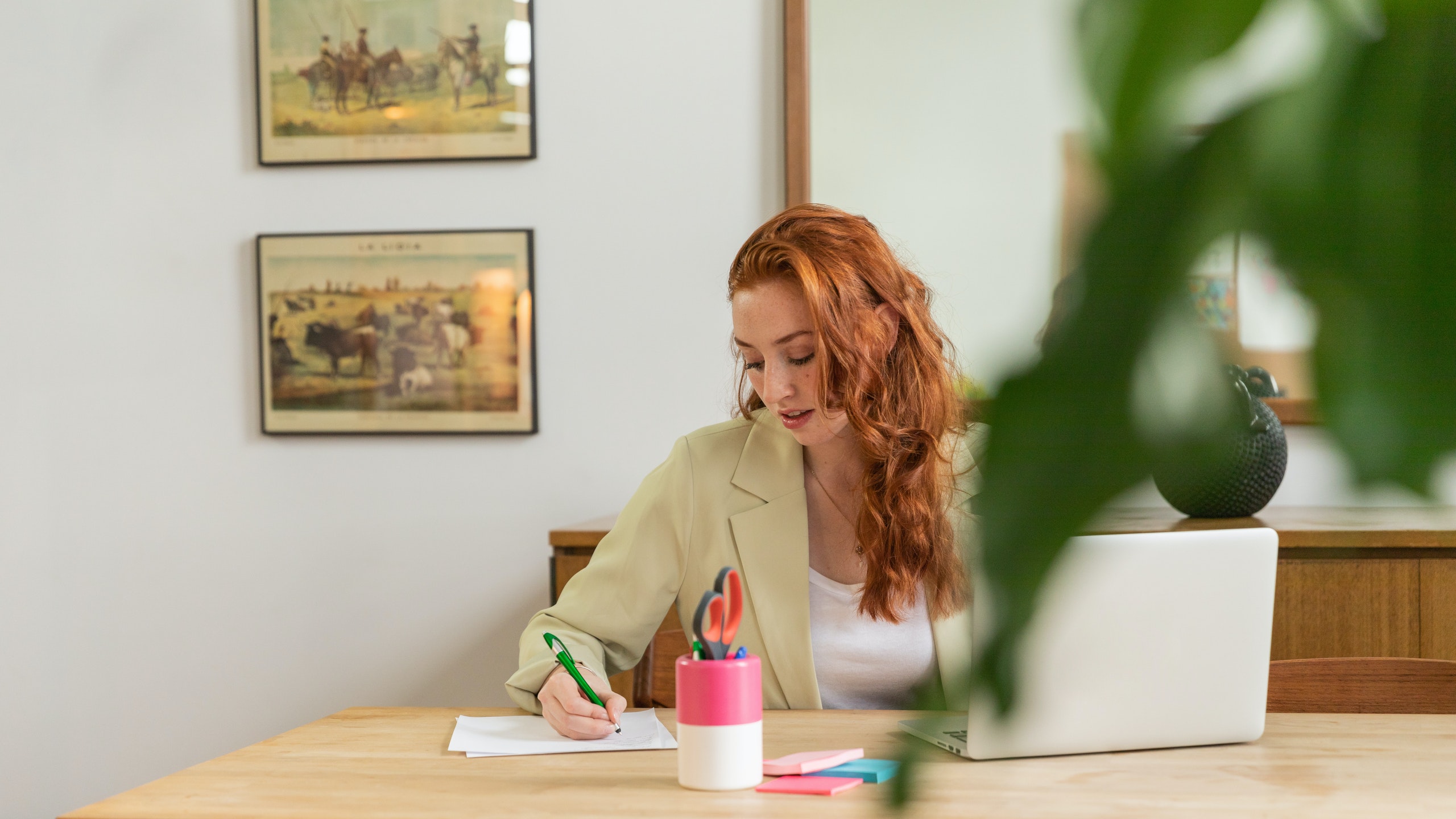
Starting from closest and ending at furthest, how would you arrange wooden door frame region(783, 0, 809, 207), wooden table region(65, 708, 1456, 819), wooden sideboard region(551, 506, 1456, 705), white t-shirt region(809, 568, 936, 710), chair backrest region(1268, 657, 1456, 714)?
wooden table region(65, 708, 1456, 819) < chair backrest region(1268, 657, 1456, 714) < white t-shirt region(809, 568, 936, 710) < wooden sideboard region(551, 506, 1456, 705) < wooden door frame region(783, 0, 809, 207)

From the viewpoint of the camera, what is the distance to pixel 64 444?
2.70 metres


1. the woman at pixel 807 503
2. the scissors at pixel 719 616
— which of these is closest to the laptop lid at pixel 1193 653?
the scissors at pixel 719 616

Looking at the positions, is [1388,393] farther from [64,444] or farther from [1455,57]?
[64,444]

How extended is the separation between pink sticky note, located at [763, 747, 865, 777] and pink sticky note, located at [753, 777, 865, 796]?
0.05 feet

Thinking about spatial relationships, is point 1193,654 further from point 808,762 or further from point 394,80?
point 394,80

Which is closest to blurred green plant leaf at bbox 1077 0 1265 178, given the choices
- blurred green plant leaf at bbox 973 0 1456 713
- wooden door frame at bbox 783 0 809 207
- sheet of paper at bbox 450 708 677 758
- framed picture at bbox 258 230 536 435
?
→ blurred green plant leaf at bbox 973 0 1456 713

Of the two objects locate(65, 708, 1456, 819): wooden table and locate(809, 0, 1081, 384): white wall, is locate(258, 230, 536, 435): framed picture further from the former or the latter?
locate(809, 0, 1081, 384): white wall

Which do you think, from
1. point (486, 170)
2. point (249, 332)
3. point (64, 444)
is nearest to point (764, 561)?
point (486, 170)

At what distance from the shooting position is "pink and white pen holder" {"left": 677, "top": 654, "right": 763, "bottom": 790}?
3.22 ft

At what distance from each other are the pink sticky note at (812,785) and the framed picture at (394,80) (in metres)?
1.79

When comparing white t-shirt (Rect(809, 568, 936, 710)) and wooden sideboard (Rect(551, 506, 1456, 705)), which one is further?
wooden sideboard (Rect(551, 506, 1456, 705))

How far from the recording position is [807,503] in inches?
65.5

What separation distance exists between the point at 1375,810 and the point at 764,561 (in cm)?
79

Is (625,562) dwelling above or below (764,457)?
below
